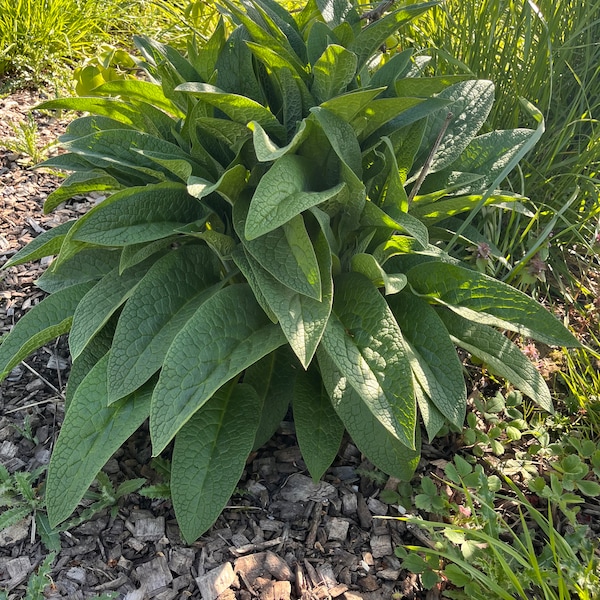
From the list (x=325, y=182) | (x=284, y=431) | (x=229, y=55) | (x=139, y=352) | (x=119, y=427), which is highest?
(x=229, y=55)

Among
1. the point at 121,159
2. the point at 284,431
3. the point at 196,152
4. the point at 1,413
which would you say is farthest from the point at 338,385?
the point at 1,413

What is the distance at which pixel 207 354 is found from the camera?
138 cm

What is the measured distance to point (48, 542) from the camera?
5.10ft

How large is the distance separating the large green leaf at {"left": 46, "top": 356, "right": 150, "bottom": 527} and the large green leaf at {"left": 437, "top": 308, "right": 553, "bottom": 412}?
80cm

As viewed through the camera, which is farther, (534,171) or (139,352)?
(534,171)

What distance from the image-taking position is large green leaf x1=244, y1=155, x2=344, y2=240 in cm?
121

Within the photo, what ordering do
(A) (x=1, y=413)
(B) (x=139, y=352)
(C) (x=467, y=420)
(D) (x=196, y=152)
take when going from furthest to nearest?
(A) (x=1, y=413) < (C) (x=467, y=420) < (D) (x=196, y=152) < (B) (x=139, y=352)

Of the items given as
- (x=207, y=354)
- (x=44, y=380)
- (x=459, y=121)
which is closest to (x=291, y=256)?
(x=207, y=354)

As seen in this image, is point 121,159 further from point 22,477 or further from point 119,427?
point 22,477

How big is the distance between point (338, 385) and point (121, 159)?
773 mm

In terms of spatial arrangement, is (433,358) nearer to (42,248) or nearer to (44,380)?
(42,248)

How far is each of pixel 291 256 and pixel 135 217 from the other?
0.39 metres

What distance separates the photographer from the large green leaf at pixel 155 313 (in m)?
1.44

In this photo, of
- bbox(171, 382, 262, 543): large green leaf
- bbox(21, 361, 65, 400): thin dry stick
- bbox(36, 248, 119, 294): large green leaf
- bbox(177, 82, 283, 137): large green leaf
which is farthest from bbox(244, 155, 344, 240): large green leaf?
bbox(21, 361, 65, 400): thin dry stick
